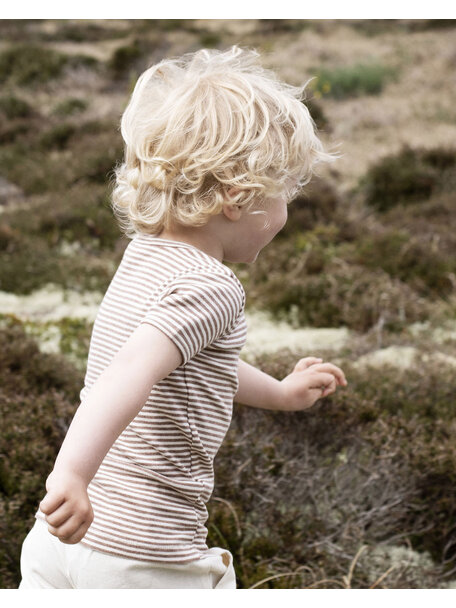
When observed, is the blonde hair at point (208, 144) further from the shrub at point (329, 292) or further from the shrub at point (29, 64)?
the shrub at point (29, 64)

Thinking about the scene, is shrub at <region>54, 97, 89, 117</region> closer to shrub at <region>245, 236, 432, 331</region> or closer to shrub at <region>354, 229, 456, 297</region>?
shrub at <region>245, 236, 432, 331</region>

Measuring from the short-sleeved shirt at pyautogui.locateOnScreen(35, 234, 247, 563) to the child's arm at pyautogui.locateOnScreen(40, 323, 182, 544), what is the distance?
94 millimetres

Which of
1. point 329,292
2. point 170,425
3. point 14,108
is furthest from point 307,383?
point 14,108

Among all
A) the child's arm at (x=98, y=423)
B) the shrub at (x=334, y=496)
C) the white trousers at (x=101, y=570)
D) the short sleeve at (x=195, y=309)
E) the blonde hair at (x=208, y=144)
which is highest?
the blonde hair at (x=208, y=144)

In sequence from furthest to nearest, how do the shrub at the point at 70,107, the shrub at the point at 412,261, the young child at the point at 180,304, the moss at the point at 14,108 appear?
the shrub at the point at 70,107
the moss at the point at 14,108
the shrub at the point at 412,261
the young child at the point at 180,304

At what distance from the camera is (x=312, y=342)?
4.45m

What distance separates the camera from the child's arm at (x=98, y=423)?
1.29 meters

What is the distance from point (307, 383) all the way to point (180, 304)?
75 centimetres

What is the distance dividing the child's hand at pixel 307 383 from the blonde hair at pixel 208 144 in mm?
583

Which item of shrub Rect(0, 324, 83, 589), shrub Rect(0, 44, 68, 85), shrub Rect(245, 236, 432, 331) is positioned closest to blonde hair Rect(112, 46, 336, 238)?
shrub Rect(0, 324, 83, 589)

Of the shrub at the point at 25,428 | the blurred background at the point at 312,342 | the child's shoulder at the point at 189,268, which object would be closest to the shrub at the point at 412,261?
the blurred background at the point at 312,342

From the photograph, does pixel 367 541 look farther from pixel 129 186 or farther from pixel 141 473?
pixel 129 186

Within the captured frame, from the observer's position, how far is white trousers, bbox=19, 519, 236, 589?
1.53m

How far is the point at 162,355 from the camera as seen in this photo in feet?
4.58
